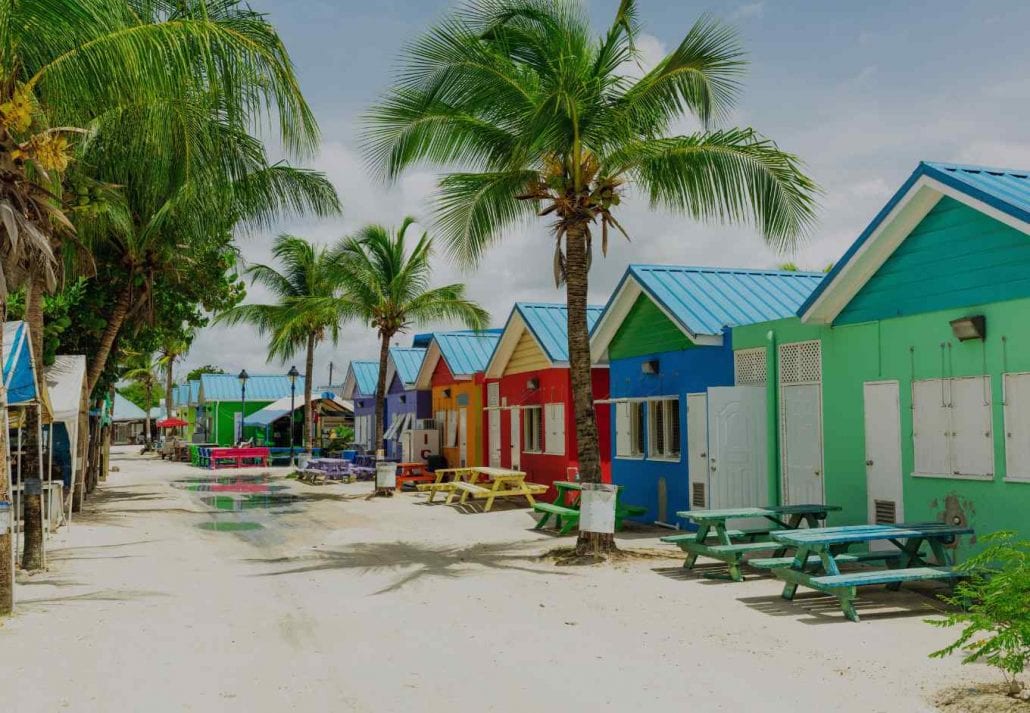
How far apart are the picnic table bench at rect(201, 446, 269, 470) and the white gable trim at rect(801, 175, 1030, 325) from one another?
29.7 metres

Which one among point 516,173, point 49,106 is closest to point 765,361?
point 516,173

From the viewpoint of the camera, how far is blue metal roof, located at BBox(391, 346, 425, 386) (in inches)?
1216

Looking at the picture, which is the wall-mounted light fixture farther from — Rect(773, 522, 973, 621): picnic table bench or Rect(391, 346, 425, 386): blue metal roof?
Rect(391, 346, 425, 386): blue metal roof

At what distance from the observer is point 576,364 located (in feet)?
38.8

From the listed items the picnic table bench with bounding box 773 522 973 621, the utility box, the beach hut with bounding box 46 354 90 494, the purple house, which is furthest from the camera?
the purple house

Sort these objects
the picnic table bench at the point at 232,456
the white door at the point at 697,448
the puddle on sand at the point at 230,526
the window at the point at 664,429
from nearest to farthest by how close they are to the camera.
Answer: the white door at the point at 697,448 → the window at the point at 664,429 → the puddle on sand at the point at 230,526 → the picnic table bench at the point at 232,456

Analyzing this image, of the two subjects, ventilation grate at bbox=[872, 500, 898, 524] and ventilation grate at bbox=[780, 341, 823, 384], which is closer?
ventilation grate at bbox=[872, 500, 898, 524]

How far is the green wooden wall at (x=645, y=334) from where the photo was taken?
600 inches

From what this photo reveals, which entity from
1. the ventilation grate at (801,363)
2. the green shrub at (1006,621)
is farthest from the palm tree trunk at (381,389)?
the green shrub at (1006,621)

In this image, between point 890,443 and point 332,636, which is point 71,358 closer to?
point 332,636

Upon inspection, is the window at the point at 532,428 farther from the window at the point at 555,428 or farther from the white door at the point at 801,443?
the white door at the point at 801,443

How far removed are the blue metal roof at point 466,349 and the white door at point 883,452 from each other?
1501 cm

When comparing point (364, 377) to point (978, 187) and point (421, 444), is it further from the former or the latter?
point (978, 187)

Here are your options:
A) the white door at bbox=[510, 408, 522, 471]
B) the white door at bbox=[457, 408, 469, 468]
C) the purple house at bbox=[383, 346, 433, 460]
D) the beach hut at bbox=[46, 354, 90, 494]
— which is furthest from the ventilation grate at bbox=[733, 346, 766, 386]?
the purple house at bbox=[383, 346, 433, 460]
